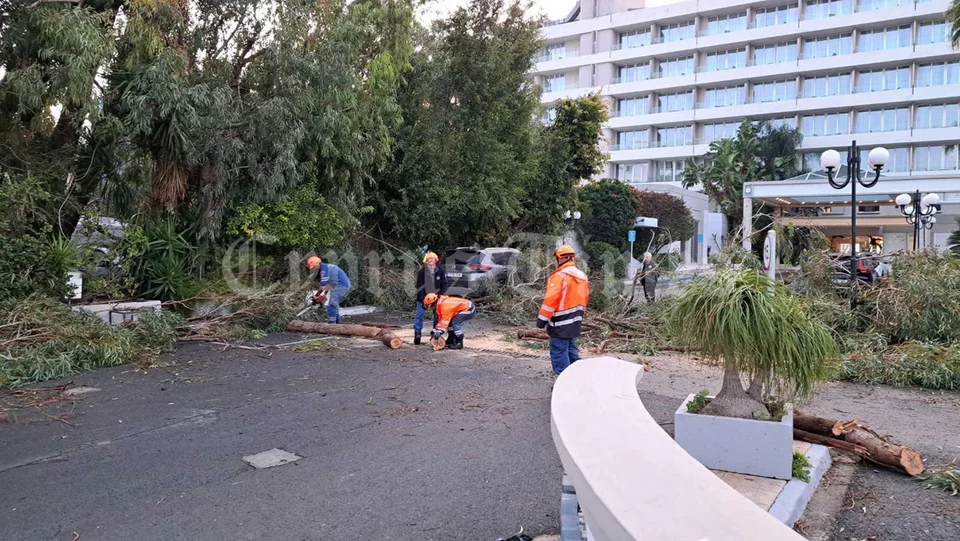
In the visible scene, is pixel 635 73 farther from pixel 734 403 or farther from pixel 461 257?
pixel 734 403

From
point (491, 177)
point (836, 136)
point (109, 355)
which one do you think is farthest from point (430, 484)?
point (836, 136)

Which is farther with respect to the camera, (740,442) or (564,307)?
(564,307)

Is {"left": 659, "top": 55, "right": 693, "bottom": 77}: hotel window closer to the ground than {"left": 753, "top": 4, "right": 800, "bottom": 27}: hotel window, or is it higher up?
closer to the ground

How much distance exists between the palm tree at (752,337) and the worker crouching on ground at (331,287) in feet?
28.9

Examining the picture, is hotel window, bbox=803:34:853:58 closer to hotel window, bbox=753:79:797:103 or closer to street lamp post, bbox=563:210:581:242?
hotel window, bbox=753:79:797:103

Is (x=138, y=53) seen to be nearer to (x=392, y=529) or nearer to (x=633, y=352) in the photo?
(x=633, y=352)

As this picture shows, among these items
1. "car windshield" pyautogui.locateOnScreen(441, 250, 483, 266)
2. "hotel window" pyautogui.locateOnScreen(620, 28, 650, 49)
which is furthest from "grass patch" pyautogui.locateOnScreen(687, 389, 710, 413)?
"hotel window" pyautogui.locateOnScreen(620, 28, 650, 49)

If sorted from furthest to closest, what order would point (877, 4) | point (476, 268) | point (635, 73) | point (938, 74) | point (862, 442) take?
point (635, 73) → point (877, 4) → point (938, 74) → point (476, 268) → point (862, 442)

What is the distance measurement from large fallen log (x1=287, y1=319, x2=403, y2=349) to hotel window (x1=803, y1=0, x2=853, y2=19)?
52448 mm

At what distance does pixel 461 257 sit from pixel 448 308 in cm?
674

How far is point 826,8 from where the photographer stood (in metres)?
51.2

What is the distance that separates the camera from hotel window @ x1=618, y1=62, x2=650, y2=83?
193 feet

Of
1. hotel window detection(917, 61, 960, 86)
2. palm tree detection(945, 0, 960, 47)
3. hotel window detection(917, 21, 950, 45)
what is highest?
hotel window detection(917, 21, 950, 45)

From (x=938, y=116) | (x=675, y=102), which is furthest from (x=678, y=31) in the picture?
(x=938, y=116)
